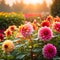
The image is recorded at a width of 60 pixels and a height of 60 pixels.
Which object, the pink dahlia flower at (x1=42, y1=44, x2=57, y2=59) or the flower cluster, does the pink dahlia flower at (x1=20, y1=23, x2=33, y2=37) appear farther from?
the pink dahlia flower at (x1=42, y1=44, x2=57, y2=59)

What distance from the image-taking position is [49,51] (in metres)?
2.64

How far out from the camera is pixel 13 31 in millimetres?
3715

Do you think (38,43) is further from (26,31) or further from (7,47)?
(7,47)

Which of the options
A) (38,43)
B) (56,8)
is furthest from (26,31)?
(56,8)

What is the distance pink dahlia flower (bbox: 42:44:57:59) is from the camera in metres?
2.60

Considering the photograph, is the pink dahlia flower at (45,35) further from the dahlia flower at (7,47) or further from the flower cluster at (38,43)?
the dahlia flower at (7,47)

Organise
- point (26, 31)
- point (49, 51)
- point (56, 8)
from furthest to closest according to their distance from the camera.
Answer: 1. point (56, 8)
2. point (26, 31)
3. point (49, 51)

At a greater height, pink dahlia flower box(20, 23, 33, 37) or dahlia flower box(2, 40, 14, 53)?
pink dahlia flower box(20, 23, 33, 37)

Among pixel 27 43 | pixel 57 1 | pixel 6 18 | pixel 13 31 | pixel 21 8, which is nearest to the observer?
pixel 27 43

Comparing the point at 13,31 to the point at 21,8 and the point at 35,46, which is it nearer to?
the point at 35,46

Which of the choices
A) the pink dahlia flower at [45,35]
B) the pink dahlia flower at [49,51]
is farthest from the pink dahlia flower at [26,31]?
the pink dahlia flower at [49,51]

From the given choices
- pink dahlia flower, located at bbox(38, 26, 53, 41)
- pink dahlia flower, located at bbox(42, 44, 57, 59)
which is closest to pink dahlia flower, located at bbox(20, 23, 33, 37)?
pink dahlia flower, located at bbox(38, 26, 53, 41)

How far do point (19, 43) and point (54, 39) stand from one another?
42cm

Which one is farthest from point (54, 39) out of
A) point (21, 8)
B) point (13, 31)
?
point (21, 8)
